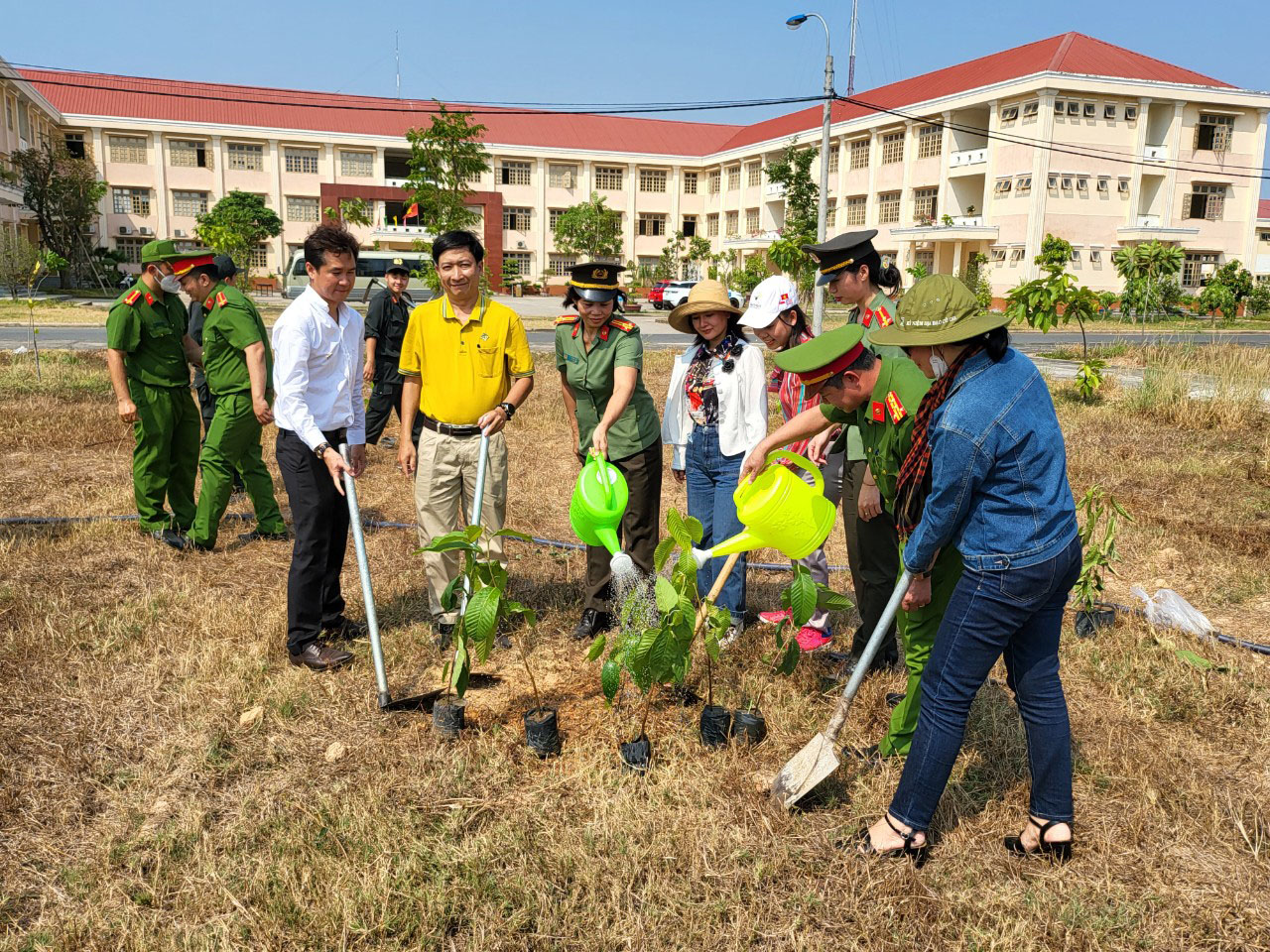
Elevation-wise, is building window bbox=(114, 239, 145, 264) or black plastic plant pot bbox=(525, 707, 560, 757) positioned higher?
building window bbox=(114, 239, 145, 264)

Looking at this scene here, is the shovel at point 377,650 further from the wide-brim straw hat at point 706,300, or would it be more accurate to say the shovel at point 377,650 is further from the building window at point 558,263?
the building window at point 558,263

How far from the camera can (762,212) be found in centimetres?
4756

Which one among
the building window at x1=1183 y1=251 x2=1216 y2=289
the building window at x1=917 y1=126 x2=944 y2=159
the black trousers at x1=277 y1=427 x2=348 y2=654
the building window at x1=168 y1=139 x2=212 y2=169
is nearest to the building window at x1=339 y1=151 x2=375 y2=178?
the building window at x1=168 y1=139 x2=212 y2=169

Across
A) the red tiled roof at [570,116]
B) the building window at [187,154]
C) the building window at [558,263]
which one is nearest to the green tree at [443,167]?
the red tiled roof at [570,116]

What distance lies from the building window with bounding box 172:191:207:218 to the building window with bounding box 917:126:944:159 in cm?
3353

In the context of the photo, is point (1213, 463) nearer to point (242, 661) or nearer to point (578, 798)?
point (578, 798)

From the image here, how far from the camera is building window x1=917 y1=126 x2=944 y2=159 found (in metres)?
37.6

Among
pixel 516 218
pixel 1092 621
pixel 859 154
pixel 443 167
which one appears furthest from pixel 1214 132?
pixel 1092 621

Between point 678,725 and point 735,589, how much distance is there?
3.45 ft

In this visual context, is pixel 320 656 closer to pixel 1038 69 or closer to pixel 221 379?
pixel 221 379

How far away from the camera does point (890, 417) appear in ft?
9.25

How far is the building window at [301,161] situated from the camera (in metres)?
44.9

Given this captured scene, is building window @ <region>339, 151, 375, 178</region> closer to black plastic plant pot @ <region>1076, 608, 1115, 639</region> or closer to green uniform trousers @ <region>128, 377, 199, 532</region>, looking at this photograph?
green uniform trousers @ <region>128, 377, 199, 532</region>

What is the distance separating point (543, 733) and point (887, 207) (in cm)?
4177
